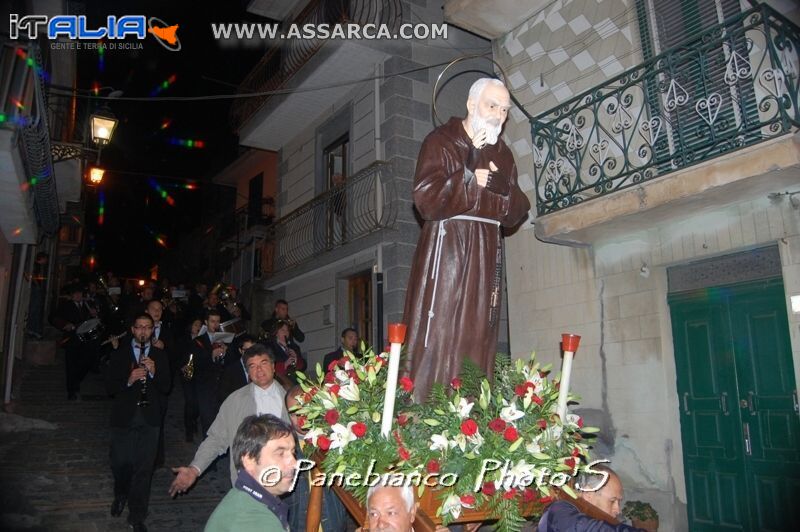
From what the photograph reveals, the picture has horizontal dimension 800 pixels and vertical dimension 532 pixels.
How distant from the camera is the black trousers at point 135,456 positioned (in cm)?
563

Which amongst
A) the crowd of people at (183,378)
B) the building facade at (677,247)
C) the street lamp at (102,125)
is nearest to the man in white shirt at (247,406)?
the crowd of people at (183,378)

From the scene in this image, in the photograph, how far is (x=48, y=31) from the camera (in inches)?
367

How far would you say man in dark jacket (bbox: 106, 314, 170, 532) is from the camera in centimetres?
564

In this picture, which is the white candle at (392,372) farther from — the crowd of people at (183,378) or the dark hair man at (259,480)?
the crowd of people at (183,378)

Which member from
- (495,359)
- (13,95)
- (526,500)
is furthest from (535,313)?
(13,95)

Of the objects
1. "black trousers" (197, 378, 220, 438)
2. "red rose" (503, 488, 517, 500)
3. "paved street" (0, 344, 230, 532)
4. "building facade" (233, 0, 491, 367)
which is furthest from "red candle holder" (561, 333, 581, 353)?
"building facade" (233, 0, 491, 367)

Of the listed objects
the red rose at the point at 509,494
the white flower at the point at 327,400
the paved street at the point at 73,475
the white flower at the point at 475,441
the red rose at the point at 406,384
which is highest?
the red rose at the point at 406,384

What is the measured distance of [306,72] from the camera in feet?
38.7

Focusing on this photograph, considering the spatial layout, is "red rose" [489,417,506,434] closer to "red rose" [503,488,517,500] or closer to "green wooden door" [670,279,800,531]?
"red rose" [503,488,517,500]

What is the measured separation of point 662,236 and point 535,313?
1958 mm

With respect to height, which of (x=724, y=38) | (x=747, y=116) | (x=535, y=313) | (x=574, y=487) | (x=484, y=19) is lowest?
(x=574, y=487)

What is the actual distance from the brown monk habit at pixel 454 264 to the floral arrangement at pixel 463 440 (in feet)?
0.60

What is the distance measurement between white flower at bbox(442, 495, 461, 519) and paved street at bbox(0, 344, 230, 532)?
454 centimetres

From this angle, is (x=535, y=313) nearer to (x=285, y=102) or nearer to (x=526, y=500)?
(x=526, y=500)
